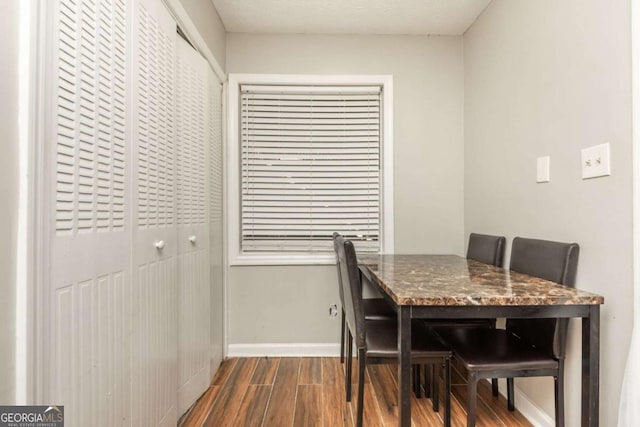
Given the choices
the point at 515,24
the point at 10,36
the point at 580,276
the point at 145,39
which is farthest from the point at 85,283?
the point at 515,24

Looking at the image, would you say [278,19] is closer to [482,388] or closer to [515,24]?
[515,24]

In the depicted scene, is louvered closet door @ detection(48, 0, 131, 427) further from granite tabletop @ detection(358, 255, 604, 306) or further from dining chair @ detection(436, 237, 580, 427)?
dining chair @ detection(436, 237, 580, 427)

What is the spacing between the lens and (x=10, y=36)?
29.1 inches

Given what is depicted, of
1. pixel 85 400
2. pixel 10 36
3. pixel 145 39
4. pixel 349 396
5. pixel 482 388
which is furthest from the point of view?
pixel 482 388

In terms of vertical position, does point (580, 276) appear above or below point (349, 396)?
above

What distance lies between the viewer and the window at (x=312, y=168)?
2.46 meters

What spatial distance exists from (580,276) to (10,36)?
2071 millimetres

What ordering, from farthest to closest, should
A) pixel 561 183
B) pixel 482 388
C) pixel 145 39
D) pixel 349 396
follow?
pixel 482 388 < pixel 349 396 < pixel 561 183 < pixel 145 39

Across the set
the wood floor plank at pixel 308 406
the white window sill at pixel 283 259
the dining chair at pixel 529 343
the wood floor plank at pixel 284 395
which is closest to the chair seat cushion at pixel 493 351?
the dining chair at pixel 529 343

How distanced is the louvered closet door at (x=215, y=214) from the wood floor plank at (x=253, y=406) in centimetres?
37

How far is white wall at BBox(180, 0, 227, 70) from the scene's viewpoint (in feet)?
5.76

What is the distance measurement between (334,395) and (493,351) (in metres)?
0.98

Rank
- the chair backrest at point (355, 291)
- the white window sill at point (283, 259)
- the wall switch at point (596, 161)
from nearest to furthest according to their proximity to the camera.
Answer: the wall switch at point (596, 161), the chair backrest at point (355, 291), the white window sill at point (283, 259)

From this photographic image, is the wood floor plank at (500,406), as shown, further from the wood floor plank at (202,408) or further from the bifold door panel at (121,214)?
the bifold door panel at (121,214)
